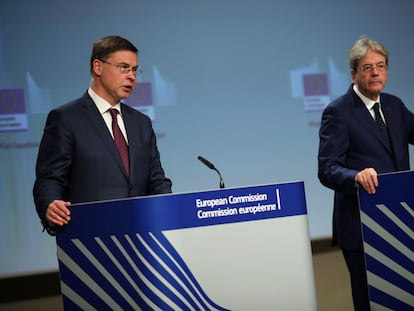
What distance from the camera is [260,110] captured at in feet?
18.8

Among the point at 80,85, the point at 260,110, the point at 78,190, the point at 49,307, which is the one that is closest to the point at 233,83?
the point at 260,110

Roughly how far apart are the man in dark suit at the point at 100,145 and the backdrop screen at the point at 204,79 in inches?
90.6

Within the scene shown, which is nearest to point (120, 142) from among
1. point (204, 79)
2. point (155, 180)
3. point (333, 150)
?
point (155, 180)

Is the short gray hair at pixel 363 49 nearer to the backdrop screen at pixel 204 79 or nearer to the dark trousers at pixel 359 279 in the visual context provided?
the dark trousers at pixel 359 279

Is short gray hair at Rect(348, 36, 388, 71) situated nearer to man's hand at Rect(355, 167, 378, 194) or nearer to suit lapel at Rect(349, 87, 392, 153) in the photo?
suit lapel at Rect(349, 87, 392, 153)

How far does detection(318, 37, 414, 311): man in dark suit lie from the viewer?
2.98m

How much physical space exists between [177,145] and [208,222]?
10.1ft

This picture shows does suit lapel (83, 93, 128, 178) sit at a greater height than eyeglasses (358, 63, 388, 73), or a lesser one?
lesser

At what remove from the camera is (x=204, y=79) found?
551 centimetres

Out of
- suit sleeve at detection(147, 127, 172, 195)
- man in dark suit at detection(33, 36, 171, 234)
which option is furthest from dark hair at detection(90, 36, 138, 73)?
suit sleeve at detection(147, 127, 172, 195)

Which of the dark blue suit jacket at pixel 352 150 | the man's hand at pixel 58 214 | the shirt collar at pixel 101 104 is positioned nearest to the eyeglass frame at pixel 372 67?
the dark blue suit jacket at pixel 352 150

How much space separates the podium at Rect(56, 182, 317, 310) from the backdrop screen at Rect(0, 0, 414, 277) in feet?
9.50

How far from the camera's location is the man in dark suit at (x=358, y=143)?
117 inches

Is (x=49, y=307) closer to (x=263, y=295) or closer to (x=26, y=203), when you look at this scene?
(x=26, y=203)
